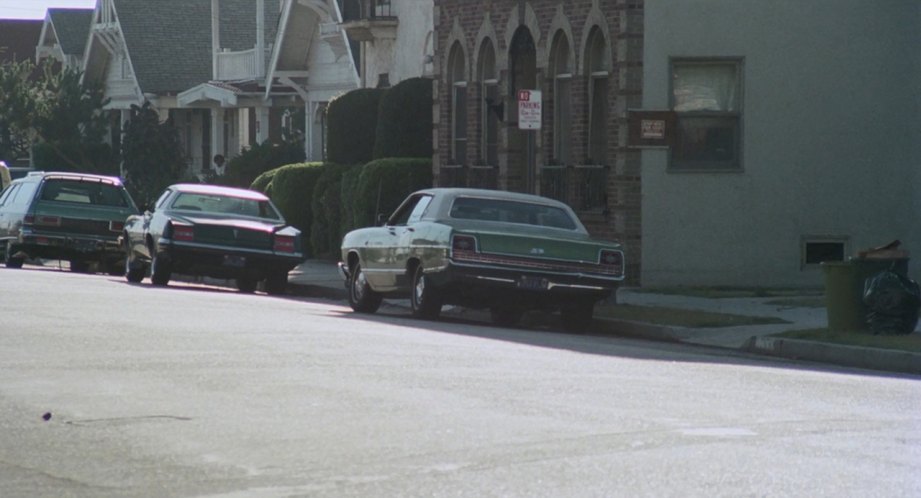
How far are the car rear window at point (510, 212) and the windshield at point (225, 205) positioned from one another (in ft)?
23.5

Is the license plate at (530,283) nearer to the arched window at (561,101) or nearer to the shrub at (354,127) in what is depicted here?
the arched window at (561,101)

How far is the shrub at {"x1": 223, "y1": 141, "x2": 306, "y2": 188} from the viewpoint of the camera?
45138mm

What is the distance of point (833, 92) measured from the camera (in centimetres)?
2716

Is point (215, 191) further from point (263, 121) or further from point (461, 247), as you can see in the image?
point (263, 121)

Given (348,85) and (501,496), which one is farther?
(348,85)

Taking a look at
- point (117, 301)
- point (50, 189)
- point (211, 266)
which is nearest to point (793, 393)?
point (117, 301)

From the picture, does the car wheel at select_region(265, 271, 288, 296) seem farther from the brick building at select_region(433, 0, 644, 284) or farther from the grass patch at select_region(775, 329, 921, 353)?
the grass patch at select_region(775, 329, 921, 353)

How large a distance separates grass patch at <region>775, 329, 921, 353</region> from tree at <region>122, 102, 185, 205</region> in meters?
37.2

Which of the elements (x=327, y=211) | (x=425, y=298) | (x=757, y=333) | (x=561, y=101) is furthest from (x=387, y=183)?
(x=757, y=333)

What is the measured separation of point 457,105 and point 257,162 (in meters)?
12.4

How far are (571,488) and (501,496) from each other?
419 millimetres

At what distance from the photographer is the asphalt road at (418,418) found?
30.6 ft

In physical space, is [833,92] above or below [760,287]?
above

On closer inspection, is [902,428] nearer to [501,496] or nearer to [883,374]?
[501,496]
